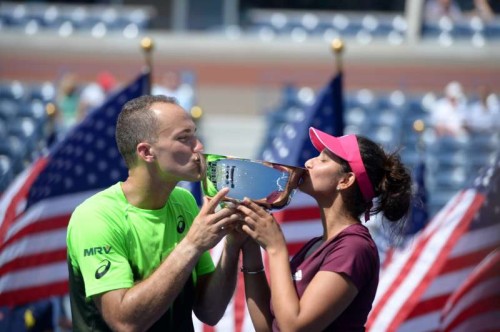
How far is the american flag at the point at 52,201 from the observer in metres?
5.57

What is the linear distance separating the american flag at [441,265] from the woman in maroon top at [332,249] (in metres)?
2.08

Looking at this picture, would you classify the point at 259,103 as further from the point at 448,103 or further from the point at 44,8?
the point at 44,8

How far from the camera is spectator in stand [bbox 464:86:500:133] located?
11.8 metres

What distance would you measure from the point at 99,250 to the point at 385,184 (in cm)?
95

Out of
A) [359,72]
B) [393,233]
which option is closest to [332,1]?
[359,72]

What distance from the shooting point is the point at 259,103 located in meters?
14.3

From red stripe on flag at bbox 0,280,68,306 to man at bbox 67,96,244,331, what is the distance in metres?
2.34

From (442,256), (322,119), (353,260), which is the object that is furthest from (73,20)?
(353,260)

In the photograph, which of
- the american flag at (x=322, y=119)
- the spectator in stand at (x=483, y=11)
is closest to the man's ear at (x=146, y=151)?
the american flag at (x=322, y=119)

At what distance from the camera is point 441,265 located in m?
5.50

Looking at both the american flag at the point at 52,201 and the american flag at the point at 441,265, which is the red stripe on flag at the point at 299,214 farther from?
the american flag at the point at 52,201

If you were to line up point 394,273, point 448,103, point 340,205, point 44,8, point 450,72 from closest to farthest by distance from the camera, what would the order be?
point 340,205, point 394,273, point 448,103, point 450,72, point 44,8

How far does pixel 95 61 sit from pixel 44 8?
6.44ft

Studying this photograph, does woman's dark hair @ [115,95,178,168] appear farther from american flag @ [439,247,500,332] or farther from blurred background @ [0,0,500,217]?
blurred background @ [0,0,500,217]
